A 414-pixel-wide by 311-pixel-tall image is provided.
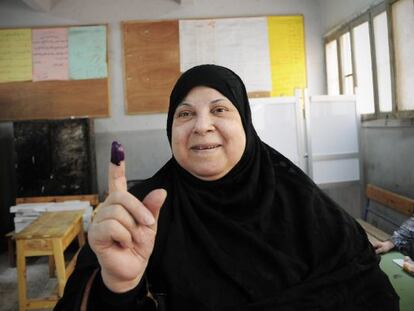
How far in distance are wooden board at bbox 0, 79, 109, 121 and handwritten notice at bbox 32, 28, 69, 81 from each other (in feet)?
0.32

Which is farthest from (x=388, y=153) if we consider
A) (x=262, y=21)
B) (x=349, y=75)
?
(x=262, y=21)

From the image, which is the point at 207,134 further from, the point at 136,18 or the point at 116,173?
the point at 136,18

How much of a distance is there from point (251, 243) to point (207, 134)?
332 millimetres

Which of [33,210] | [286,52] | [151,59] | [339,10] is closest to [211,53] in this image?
[151,59]

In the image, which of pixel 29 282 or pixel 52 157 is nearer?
pixel 29 282

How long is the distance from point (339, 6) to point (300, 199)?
3314mm

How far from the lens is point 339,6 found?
11.5ft

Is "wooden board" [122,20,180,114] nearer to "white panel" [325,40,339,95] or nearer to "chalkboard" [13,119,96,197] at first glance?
"chalkboard" [13,119,96,197]

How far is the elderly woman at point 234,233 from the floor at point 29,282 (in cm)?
228

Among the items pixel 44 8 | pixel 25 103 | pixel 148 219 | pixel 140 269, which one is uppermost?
pixel 44 8

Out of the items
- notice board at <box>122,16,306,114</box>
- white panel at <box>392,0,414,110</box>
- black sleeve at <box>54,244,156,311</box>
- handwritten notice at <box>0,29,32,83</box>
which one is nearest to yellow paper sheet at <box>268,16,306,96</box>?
notice board at <box>122,16,306,114</box>

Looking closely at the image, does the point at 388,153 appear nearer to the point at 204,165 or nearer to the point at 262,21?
the point at 262,21

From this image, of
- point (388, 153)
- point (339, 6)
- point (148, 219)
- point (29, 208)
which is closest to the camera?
point (148, 219)

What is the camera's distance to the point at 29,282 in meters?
2.88
